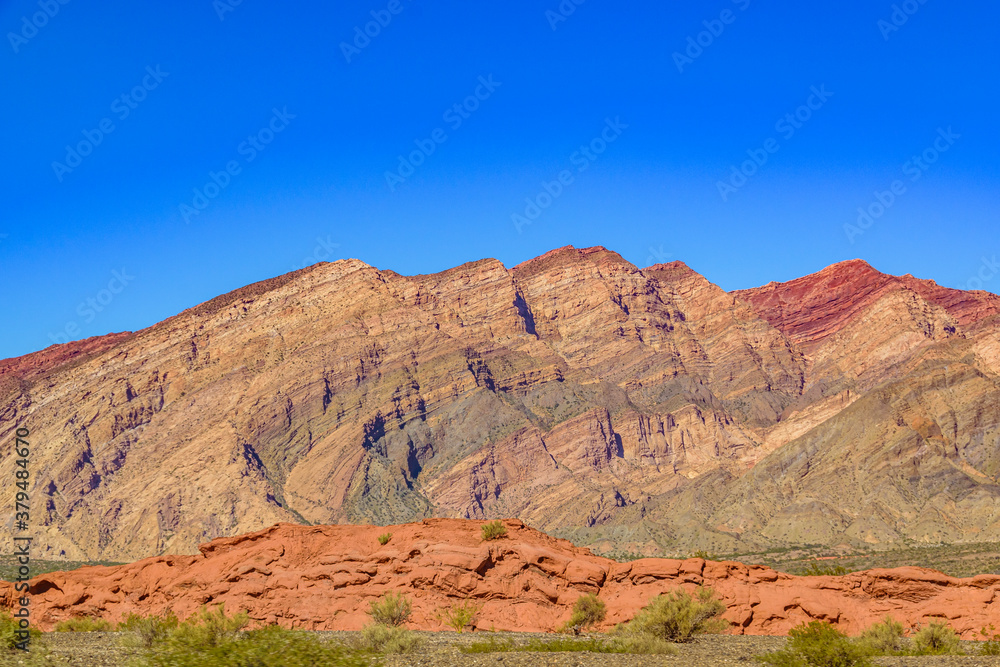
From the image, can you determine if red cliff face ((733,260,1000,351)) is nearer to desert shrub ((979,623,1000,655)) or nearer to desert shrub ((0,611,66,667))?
desert shrub ((979,623,1000,655))

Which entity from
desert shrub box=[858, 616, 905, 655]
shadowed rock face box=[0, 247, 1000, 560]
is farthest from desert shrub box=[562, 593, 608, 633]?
shadowed rock face box=[0, 247, 1000, 560]

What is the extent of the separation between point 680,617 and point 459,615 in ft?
24.2

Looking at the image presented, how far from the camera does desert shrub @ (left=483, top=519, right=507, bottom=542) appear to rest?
3566 centimetres

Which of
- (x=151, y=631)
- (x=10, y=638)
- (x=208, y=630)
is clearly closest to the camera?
(x=10, y=638)

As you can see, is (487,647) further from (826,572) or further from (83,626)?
(826,572)

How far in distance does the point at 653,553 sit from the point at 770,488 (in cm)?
1592

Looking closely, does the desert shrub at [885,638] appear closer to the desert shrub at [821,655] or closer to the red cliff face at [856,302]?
the desert shrub at [821,655]

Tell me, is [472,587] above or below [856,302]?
below

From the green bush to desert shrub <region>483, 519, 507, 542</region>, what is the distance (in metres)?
8.89

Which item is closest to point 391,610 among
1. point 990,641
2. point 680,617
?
point 680,617

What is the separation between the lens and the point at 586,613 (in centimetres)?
3159

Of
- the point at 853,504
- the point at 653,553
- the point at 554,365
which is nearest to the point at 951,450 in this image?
the point at 853,504

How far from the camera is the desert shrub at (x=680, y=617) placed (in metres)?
28.4

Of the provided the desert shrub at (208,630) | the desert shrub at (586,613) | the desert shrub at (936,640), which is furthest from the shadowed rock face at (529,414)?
the desert shrub at (208,630)
